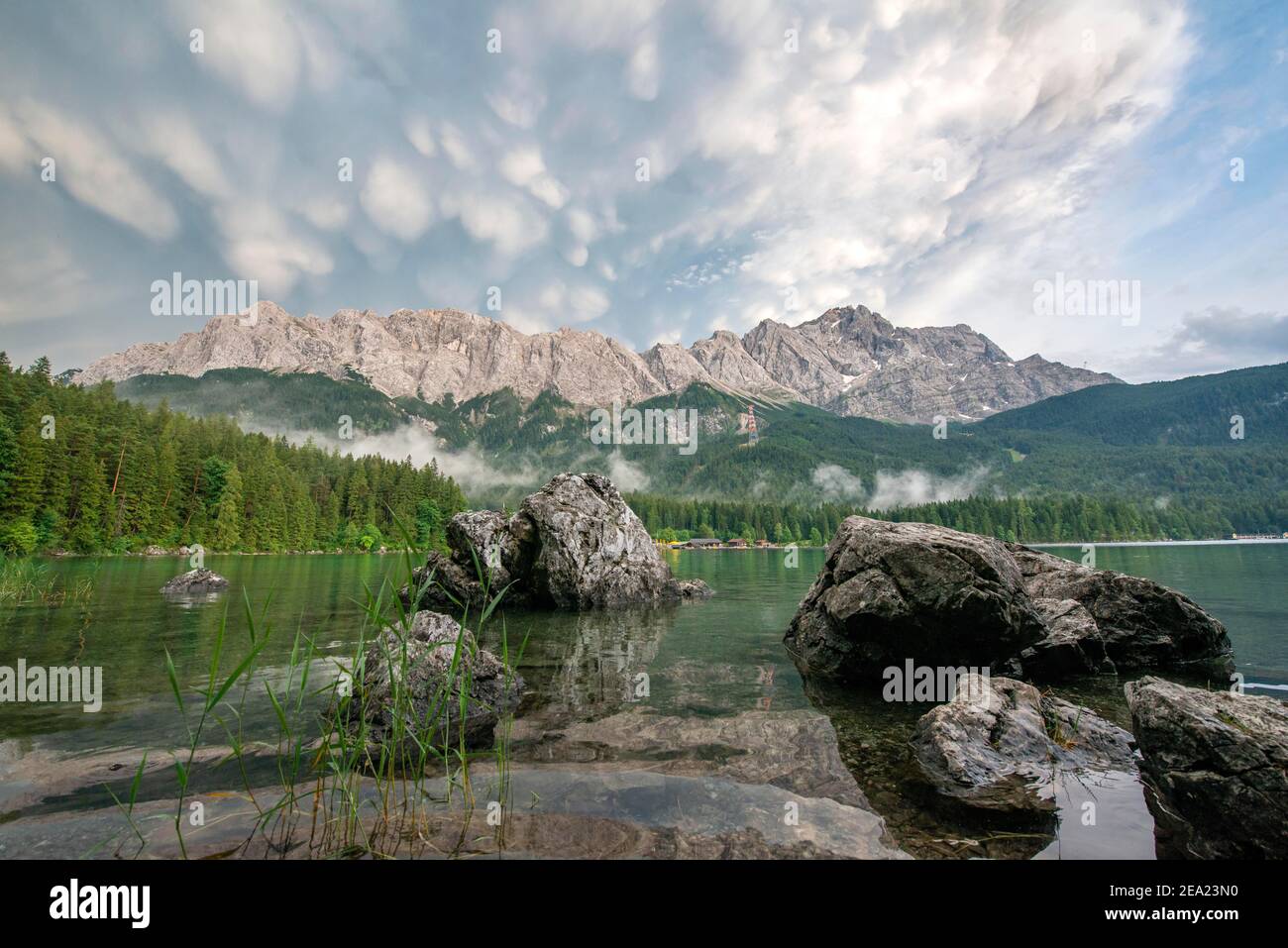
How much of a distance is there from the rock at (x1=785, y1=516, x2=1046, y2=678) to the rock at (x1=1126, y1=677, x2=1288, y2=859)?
4772 mm

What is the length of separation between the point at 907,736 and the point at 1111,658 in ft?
34.6

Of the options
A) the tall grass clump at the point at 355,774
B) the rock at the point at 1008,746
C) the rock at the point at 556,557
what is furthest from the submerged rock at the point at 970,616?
the rock at the point at 556,557

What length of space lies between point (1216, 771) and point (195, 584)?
39171 millimetres

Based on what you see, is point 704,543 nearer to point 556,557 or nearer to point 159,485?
point 159,485

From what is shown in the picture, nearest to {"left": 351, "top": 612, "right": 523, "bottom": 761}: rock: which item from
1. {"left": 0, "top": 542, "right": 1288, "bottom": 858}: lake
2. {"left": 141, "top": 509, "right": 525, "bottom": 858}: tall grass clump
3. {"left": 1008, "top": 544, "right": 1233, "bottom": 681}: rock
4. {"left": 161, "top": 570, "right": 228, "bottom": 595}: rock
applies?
{"left": 141, "top": 509, "right": 525, "bottom": 858}: tall grass clump

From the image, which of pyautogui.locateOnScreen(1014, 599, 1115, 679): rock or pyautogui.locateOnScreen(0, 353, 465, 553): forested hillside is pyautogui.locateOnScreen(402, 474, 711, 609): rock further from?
pyautogui.locateOnScreen(1014, 599, 1115, 679): rock

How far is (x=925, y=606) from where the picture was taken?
12023mm

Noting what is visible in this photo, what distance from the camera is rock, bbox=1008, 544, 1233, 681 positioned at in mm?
14723

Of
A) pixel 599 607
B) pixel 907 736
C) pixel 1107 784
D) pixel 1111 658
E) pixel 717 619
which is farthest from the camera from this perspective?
pixel 599 607

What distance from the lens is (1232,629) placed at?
19938mm

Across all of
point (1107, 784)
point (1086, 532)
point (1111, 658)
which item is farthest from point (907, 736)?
point (1086, 532)

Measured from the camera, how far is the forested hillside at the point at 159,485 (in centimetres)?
6181

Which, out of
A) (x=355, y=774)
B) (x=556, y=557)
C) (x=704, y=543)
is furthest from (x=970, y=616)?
(x=704, y=543)
